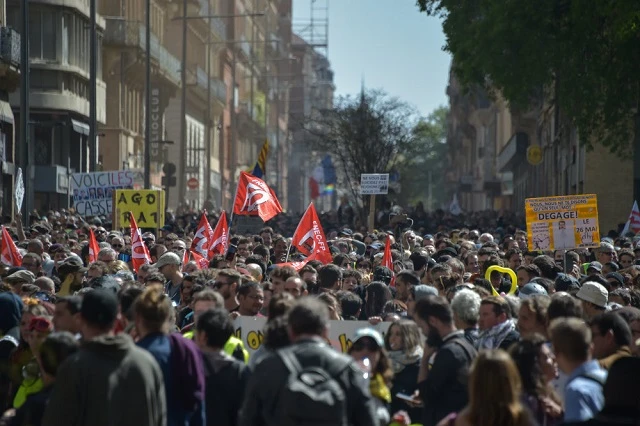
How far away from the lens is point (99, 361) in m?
7.68

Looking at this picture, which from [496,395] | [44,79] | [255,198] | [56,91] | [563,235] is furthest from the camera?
[56,91]

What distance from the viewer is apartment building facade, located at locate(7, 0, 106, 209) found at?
4744 cm

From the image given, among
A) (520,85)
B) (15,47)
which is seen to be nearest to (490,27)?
(520,85)

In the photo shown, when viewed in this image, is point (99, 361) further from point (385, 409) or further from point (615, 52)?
point (615, 52)

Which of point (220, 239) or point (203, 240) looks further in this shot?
point (203, 240)

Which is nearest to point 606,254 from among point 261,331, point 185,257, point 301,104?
point 185,257

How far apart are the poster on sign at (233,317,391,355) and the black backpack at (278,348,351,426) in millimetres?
3736

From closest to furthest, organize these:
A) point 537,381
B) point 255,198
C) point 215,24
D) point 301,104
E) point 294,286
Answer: point 537,381 < point 294,286 < point 255,198 < point 215,24 < point 301,104

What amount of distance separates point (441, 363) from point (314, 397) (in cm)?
182

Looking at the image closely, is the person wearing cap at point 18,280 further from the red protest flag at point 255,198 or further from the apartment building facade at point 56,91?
the apartment building facade at point 56,91

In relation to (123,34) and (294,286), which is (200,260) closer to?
(294,286)

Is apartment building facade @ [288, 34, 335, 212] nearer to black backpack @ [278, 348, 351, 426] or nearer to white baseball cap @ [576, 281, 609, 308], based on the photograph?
white baseball cap @ [576, 281, 609, 308]

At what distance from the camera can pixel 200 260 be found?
64.9 feet

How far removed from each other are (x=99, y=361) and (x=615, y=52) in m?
24.8
